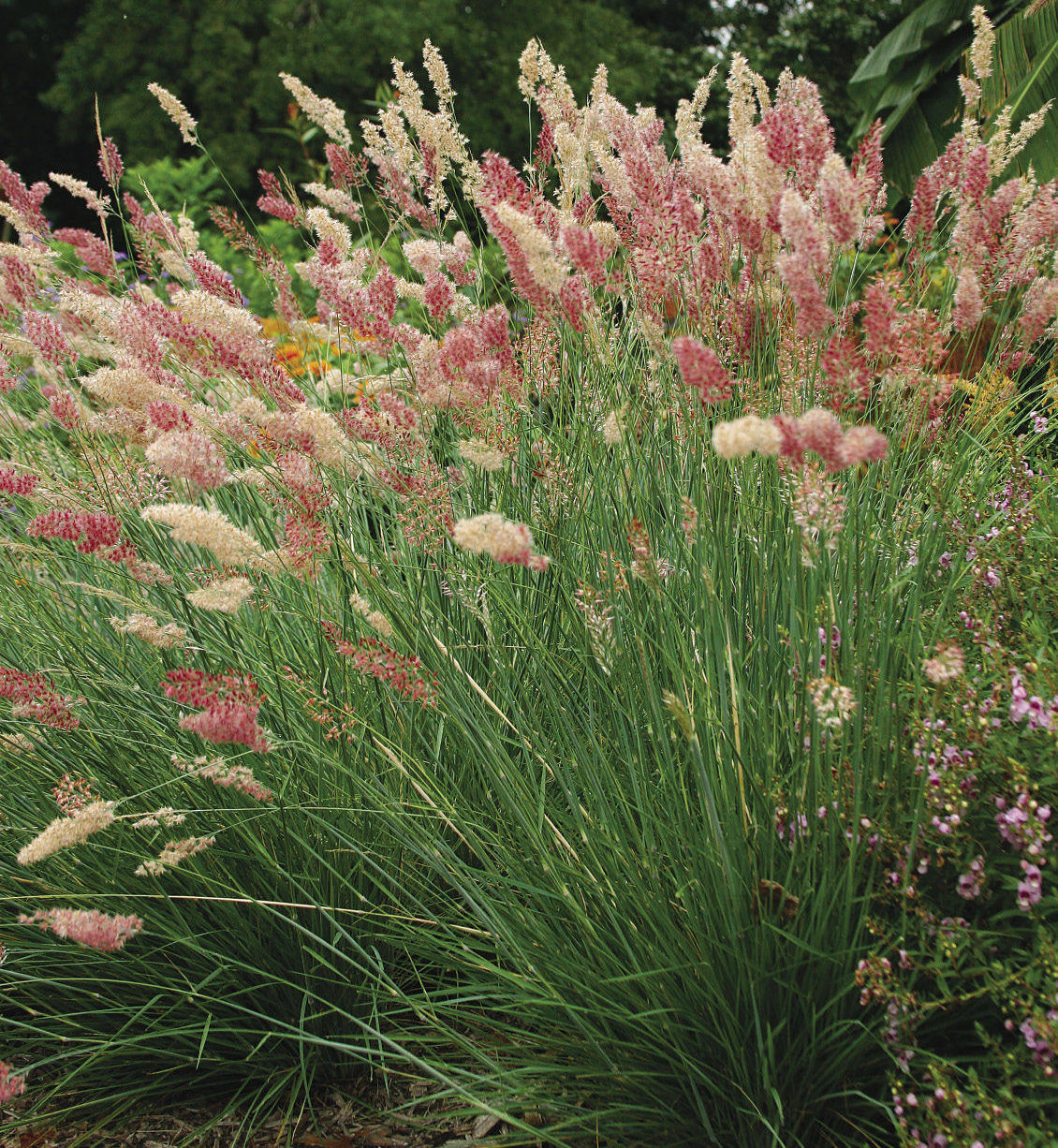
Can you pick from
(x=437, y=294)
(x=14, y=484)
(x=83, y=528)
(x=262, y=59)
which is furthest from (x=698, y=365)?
(x=262, y=59)

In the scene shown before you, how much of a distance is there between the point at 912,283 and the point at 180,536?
6.19 ft

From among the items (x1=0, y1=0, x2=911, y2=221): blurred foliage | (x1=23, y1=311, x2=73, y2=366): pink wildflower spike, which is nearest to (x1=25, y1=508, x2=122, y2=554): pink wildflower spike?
(x1=23, y1=311, x2=73, y2=366): pink wildflower spike

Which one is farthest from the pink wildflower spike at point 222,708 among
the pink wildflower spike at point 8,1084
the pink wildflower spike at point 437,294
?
the pink wildflower spike at point 437,294

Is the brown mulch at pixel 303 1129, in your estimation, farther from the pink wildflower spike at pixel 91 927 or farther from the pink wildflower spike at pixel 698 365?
the pink wildflower spike at pixel 698 365

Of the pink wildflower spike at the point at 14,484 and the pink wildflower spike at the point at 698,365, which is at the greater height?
the pink wildflower spike at the point at 698,365

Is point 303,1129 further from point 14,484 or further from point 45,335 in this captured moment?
point 45,335

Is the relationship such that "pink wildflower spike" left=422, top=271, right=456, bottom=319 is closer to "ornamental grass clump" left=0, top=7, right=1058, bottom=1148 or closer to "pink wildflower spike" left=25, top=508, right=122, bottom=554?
"ornamental grass clump" left=0, top=7, right=1058, bottom=1148

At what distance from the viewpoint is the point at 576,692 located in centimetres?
214

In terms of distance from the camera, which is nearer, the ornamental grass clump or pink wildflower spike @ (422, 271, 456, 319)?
the ornamental grass clump

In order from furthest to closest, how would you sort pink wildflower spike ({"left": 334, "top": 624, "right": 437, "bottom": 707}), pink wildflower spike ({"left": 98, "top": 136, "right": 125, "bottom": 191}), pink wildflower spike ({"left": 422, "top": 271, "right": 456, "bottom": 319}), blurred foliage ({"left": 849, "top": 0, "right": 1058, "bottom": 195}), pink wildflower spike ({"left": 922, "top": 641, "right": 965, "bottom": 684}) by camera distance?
1. blurred foliage ({"left": 849, "top": 0, "right": 1058, "bottom": 195})
2. pink wildflower spike ({"left": 98, "top": 136, "right": 125, "bottom": 191})
3. pink wildflower spike ({"left": 422, "top": 271, "right": 456, "bottom": 319})
4. pink wildflower spike ({"left": 334, "top": 624, "right": 437, "bottom": 707})
5. pink wildflower spike ({"left": 922, "top": 641, "right": 965, "bottom": 684})

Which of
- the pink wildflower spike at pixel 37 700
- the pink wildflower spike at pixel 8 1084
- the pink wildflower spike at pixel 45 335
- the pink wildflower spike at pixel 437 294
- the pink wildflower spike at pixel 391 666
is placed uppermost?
the pink wildflower spike at pixel 437 294

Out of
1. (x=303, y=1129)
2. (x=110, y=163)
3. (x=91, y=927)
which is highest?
(x=110, y=163)

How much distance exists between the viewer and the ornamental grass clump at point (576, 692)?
163 cm

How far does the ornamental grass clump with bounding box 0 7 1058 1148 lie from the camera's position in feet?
5.36
